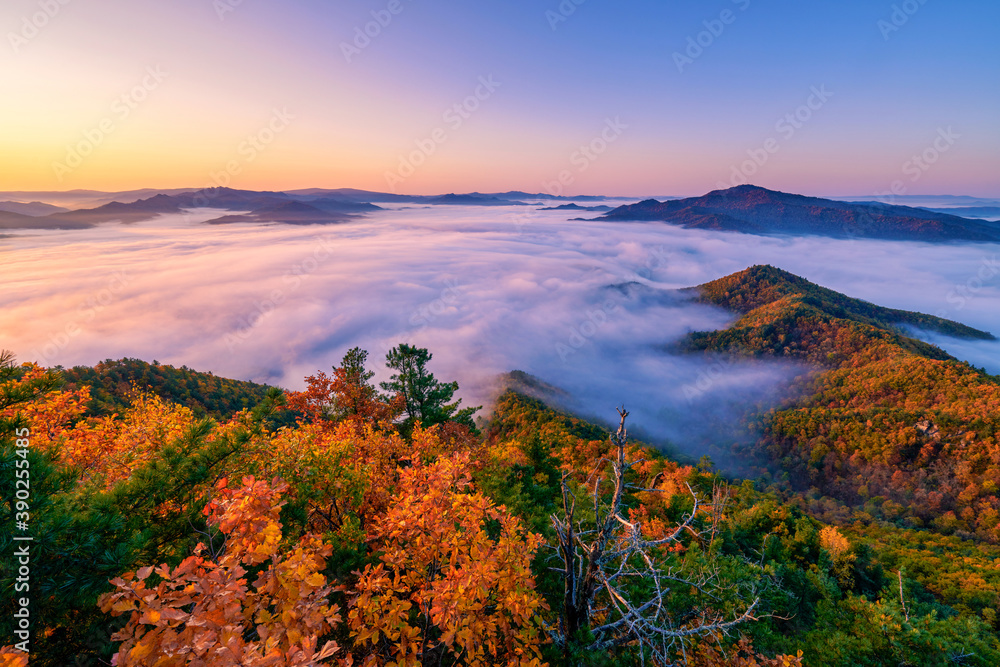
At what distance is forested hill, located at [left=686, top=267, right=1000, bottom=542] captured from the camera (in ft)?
221

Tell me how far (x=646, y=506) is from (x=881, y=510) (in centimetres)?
8185

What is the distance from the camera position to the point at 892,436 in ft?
261

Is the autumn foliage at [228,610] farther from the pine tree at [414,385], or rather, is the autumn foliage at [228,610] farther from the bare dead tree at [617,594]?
the pine tree at [414,385]

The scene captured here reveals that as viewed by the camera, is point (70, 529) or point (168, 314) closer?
point (70, 529)

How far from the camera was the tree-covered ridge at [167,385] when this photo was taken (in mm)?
53344

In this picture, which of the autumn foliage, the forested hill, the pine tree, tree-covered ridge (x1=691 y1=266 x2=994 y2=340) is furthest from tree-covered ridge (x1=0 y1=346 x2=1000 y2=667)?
tree-covered ridge (x1=691 y1=266 x2=994 y2=340)

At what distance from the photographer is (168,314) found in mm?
187625

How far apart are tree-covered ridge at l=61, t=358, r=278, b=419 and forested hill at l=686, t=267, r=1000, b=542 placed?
4209 inches

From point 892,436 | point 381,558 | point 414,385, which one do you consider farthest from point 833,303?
point 381,558

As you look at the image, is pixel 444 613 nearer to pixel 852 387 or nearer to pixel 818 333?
pixel 852 387

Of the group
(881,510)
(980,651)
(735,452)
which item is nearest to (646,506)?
(980,651)

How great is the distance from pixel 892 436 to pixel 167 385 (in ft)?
469

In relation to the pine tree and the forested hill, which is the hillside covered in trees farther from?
the forested hill

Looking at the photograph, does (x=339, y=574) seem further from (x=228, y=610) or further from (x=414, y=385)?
(x=414, y=385)
